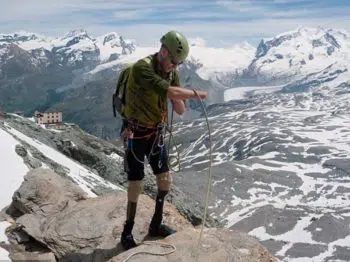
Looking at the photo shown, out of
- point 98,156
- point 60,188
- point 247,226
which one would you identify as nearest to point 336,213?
point 247,226

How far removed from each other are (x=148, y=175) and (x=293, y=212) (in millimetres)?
124842

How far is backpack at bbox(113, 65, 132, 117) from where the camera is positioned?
13117 mm

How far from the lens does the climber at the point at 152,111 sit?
1208 centimetres

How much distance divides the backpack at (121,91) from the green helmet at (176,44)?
140 centimetres

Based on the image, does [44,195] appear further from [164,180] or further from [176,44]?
[176,44]

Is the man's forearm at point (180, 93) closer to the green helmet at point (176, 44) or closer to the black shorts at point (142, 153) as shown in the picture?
the green helmet at point (176, 44)

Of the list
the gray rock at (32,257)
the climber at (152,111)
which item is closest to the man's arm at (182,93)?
the climber at (152,111)

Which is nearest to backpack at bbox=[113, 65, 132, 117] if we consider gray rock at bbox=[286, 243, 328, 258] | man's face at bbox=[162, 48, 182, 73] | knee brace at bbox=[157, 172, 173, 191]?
man's face at bbox=[162, 48, 182, 73]

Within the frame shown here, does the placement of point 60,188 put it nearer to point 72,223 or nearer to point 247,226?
point 72,223

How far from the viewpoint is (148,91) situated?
12.6 m

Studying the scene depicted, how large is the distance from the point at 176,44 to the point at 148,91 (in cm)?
140

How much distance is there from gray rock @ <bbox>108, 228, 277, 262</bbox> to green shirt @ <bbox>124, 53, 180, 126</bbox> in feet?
10.6

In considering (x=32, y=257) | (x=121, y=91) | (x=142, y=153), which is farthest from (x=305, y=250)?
(x=121, y=91)

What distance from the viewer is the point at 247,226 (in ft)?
499
